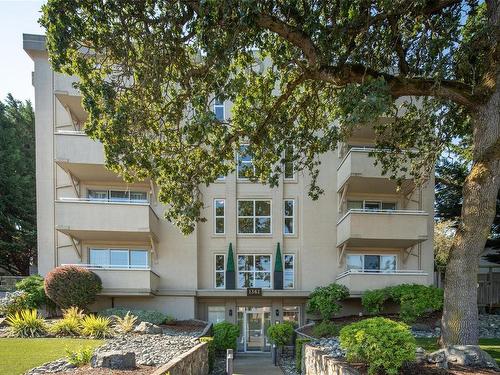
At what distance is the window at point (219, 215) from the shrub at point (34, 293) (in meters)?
7.92

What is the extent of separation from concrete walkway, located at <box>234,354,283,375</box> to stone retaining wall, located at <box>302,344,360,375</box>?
9.24 feet

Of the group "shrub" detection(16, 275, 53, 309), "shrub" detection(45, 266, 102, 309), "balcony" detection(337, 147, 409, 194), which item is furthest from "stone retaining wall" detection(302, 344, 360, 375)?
"shrub" detection(16, 275, 53, 309)

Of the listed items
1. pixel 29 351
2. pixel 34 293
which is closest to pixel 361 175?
pixel 29 351

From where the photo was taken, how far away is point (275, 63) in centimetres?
1005

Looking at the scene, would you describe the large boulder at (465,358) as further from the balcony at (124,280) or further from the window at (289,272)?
the balcony at (124,280)

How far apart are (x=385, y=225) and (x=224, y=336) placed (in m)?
8.67

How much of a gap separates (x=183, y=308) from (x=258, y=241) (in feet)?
15.7

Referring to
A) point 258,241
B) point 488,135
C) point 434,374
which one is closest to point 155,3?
point 488,135

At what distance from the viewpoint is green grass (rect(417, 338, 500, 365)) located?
9218 millimetres

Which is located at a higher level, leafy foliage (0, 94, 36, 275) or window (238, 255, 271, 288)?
leafy foliage (0, 94, 36, 275)

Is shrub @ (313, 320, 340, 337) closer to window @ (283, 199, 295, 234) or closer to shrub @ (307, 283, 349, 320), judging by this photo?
shrub @ (307, 283, 349, 320)

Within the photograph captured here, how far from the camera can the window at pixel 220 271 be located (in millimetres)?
19359

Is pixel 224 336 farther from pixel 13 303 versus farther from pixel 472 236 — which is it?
pixel 472 236

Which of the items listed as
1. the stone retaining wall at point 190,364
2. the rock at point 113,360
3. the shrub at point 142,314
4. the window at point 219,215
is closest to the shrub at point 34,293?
the shrub at point 142,314
